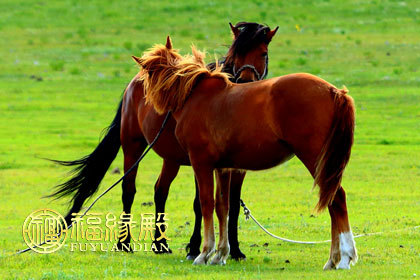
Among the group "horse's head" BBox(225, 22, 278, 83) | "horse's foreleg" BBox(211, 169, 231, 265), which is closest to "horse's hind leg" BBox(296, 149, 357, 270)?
"horse's foreleg" BBox(211, 169, 231, 265)

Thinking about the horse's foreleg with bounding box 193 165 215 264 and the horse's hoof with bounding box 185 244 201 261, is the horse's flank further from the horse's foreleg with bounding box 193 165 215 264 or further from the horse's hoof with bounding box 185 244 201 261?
the horse's hoof with bounding box 185 244 201 261

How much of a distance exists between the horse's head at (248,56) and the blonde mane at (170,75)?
0.99ft

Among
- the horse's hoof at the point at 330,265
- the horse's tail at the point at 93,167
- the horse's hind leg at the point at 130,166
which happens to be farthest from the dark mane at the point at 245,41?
the horse's hoof at the point at 330,265

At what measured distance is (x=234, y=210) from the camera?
9.27m

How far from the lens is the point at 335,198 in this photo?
24.9ft

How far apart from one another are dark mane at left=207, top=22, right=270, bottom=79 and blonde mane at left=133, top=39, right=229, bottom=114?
0.98ft

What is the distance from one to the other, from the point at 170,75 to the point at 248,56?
3.16ft

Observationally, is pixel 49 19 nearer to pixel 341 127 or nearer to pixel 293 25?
pixel 293 25

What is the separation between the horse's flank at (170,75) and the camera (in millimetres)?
8688

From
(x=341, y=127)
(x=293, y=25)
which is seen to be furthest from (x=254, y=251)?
(x=293, y=25)

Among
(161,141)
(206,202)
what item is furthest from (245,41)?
(206,202)

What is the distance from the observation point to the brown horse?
24.6 ft

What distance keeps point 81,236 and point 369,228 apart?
150 inches

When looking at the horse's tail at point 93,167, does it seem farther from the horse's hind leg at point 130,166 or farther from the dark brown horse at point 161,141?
the horse's hind leg at point 130,166
